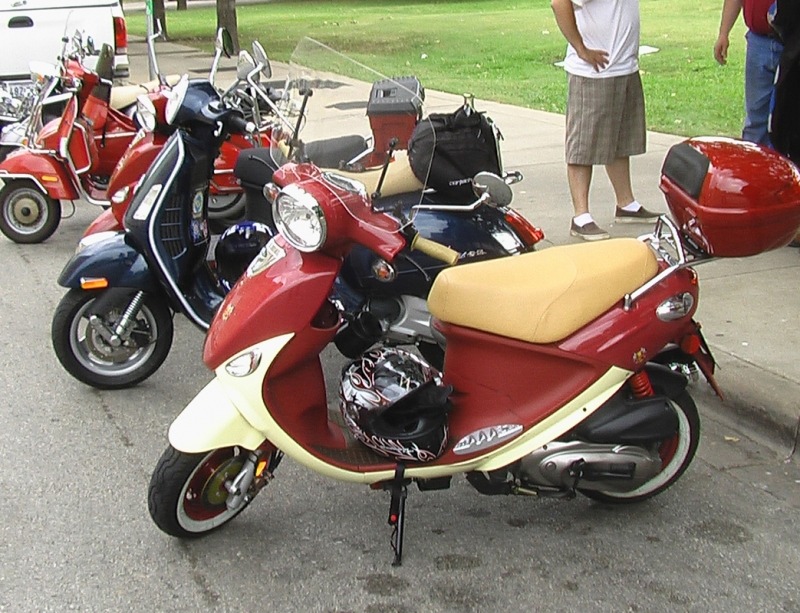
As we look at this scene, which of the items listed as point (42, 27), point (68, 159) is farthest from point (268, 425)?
point (42, 27)

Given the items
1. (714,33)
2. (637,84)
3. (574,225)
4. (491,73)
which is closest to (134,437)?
(574,225)

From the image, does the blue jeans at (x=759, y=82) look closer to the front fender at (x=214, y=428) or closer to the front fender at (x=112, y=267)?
the front fender at (x=112, y=267)

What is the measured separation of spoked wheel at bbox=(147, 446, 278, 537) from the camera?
3.19m

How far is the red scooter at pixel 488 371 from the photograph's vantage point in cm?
309

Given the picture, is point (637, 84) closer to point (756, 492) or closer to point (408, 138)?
point (408, 138)

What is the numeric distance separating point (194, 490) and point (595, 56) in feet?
12.6

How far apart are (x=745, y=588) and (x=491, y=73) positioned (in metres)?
12.0

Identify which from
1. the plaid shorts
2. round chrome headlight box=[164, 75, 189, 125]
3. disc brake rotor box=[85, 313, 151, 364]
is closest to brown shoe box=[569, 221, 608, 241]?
the plaid shorts

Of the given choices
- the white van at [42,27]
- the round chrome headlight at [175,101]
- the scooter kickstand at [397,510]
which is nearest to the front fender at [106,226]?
the round chrome headlight at [175,101]

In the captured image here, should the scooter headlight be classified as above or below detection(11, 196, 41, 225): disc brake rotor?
above

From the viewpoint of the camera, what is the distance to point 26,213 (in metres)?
7.10

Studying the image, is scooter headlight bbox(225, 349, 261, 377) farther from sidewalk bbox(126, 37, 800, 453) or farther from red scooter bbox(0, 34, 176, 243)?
red scooter bbox(0, 34, 176, 243)

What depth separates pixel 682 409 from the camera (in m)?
3.40

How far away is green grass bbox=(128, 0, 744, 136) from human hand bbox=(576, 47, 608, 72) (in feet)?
4.21
